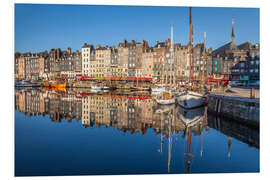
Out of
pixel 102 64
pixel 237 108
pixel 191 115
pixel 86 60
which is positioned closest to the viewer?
pixel 237 108

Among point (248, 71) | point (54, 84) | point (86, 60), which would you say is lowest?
point (54, 84)

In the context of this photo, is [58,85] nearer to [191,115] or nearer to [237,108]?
[191,115]

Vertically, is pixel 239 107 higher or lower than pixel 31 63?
lower

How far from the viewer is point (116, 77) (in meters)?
29.2

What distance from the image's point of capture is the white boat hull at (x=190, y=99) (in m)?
13.7

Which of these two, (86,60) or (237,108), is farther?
(86,60)

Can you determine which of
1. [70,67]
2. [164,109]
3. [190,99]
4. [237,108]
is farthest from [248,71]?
[70,67]

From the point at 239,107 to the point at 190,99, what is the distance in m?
4.06

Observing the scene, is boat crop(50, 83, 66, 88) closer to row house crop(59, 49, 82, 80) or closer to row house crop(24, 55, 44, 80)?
row house crop(59, 49, 82, 80)

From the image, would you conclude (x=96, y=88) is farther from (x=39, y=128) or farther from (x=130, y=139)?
(x=130, y=139)

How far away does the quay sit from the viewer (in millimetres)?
8570

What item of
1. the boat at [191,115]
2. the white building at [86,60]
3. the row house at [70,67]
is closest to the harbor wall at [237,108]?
the boat at [191,115]

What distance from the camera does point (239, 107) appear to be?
9750 millimetres

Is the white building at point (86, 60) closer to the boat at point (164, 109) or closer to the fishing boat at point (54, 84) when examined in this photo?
the fishing boat at point (54, 84)
